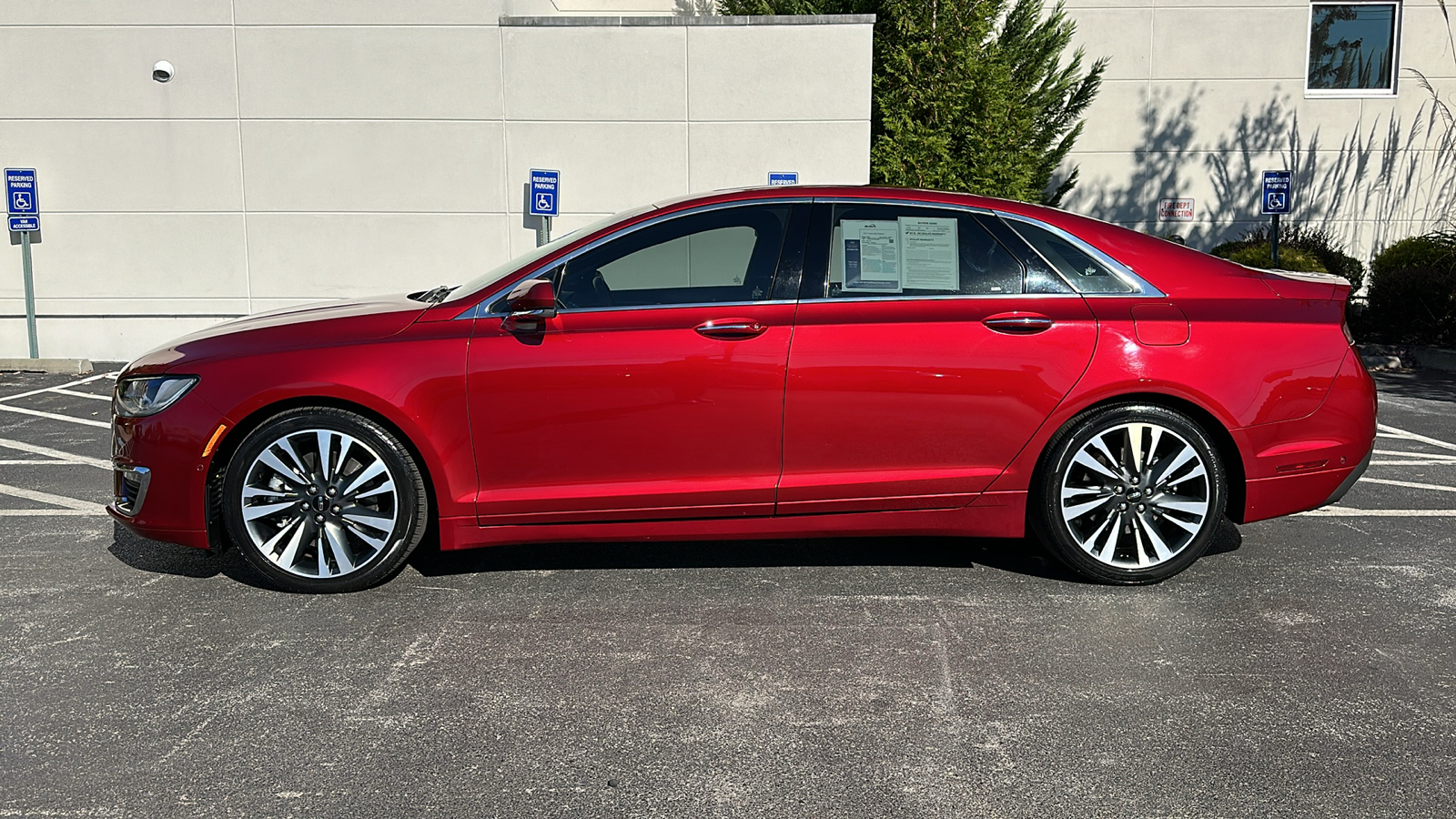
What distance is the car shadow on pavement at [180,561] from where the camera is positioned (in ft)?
16.7

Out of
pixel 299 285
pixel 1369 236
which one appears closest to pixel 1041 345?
pixel 299 285

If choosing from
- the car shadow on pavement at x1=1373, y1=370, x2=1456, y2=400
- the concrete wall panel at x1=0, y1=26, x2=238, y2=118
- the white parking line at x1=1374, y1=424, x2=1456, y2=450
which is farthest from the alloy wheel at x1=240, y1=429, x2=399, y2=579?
the concrete wall panel at x1=0, y1=26, x2=238, y2=118

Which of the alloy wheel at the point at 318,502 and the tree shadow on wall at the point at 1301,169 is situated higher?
the tree shadow on wall at the point at 1301,169

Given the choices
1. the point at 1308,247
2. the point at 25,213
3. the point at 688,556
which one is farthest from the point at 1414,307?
the point at 25,213

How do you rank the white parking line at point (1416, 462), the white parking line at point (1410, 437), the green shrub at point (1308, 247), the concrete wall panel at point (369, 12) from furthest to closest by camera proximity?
the green shrub at point (1308, 247), the concrete wall panel at point (369, 12), the white parking line at point (1410, 437), the white parking line at point (1416, 462)

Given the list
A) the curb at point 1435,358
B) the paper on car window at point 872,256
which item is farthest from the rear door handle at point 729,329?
the curb at point 1435,358

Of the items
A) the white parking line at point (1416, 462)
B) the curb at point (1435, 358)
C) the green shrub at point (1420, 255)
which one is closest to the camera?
the white parking line at point (1416, 462)

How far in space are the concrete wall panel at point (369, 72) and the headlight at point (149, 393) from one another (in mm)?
10097

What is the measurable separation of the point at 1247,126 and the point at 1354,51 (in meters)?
2.12

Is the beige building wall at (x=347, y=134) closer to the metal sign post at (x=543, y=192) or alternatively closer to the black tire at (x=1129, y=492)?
the metal sign post at (x=543, y=192)

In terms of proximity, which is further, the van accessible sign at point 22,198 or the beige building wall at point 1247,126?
the beige building wall at point 1247,126

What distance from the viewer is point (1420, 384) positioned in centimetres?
1212

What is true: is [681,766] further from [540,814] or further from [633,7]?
[633,7]

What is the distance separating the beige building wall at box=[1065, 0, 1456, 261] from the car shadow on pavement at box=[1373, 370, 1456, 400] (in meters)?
7.12
